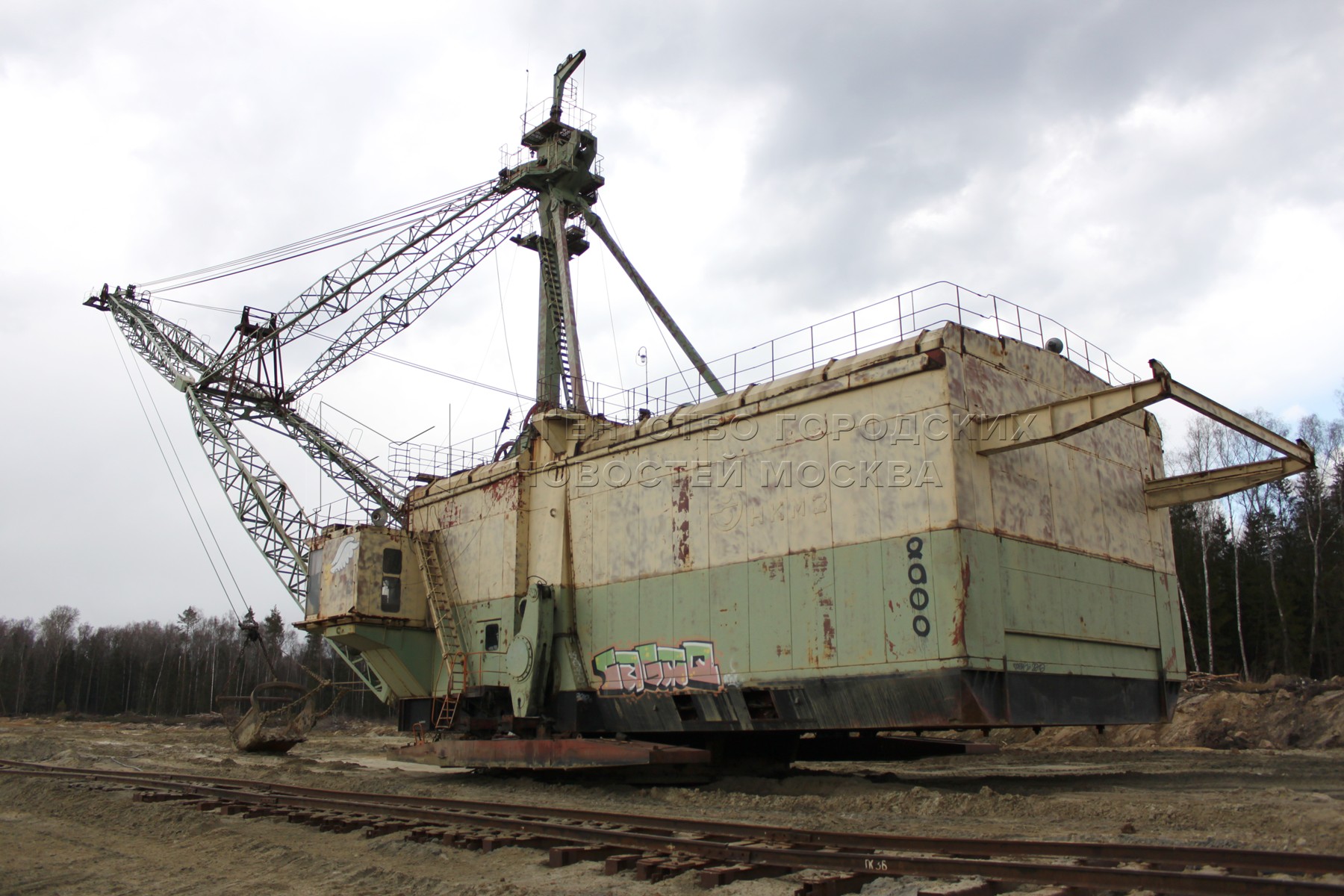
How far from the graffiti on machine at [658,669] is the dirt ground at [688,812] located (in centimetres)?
173

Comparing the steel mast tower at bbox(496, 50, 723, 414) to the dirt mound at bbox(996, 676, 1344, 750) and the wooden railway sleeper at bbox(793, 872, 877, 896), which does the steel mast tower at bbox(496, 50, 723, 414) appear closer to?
the dirt mound at bbox(996, 676, 1344, 750)

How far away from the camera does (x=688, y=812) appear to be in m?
13.1

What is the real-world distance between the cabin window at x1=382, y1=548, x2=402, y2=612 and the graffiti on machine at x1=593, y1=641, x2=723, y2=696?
5870mm

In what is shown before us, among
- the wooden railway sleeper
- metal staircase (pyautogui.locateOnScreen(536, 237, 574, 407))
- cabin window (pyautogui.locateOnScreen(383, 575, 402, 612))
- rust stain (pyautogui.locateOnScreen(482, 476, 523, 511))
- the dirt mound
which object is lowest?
the dirt mound

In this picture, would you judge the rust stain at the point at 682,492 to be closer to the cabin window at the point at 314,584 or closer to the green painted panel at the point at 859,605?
the green painted panel at the point at 859,605

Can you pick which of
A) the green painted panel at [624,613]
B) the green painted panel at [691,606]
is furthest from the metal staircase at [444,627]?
the green painted panel at [691,606]

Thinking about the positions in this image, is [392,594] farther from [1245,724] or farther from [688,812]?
[1245,724]

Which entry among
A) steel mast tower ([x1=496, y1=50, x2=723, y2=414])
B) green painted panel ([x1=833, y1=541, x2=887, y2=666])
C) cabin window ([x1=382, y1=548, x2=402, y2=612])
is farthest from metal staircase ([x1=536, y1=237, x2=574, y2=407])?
green painted panel ([x1=833, y1=541, x2=887, y2=666])

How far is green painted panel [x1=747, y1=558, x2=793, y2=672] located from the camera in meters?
Answer: 14.7

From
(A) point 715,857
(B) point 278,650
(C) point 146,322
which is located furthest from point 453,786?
(B) point 278,650

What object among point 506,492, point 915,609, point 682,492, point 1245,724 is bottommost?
point 1245,724

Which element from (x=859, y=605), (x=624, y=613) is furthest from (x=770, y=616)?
(x=624, y=613)

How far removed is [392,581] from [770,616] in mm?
10291

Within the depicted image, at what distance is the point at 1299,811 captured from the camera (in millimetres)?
11008
